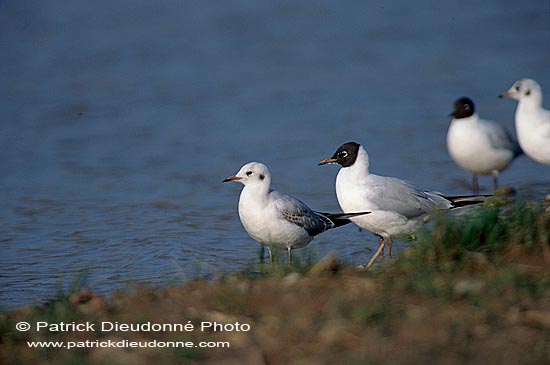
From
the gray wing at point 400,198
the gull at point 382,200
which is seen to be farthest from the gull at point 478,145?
the gray wing at point 400,198

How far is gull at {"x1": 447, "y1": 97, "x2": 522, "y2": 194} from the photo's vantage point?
980cm

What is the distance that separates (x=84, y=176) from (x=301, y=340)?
6348 mm

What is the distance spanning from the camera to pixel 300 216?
6793 millimetres

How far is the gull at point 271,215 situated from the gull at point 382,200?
124mm

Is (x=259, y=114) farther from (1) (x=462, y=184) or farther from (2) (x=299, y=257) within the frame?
(2) (x=299, y=257)

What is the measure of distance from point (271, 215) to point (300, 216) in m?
0.25

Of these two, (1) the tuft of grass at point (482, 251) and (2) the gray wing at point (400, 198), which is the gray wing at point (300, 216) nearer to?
(2) the gray wing at point (400, 198)

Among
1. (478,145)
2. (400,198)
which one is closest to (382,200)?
(400,198)

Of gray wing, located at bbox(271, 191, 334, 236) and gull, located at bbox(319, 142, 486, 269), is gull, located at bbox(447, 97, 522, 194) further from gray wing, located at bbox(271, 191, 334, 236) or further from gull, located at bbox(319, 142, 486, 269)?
gray wing, located at bbox(271, 191, 334, 236)

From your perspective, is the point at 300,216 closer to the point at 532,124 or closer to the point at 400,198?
the point at 400,198

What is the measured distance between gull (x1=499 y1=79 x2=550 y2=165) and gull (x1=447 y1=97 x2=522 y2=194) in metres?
0.57

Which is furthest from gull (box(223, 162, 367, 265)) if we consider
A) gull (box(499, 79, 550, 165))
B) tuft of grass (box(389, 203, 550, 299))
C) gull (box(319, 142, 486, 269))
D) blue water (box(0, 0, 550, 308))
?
gull (box(499, 79, 550, 165))

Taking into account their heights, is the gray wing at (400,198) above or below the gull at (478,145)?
below

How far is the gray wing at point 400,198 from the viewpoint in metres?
6.93
